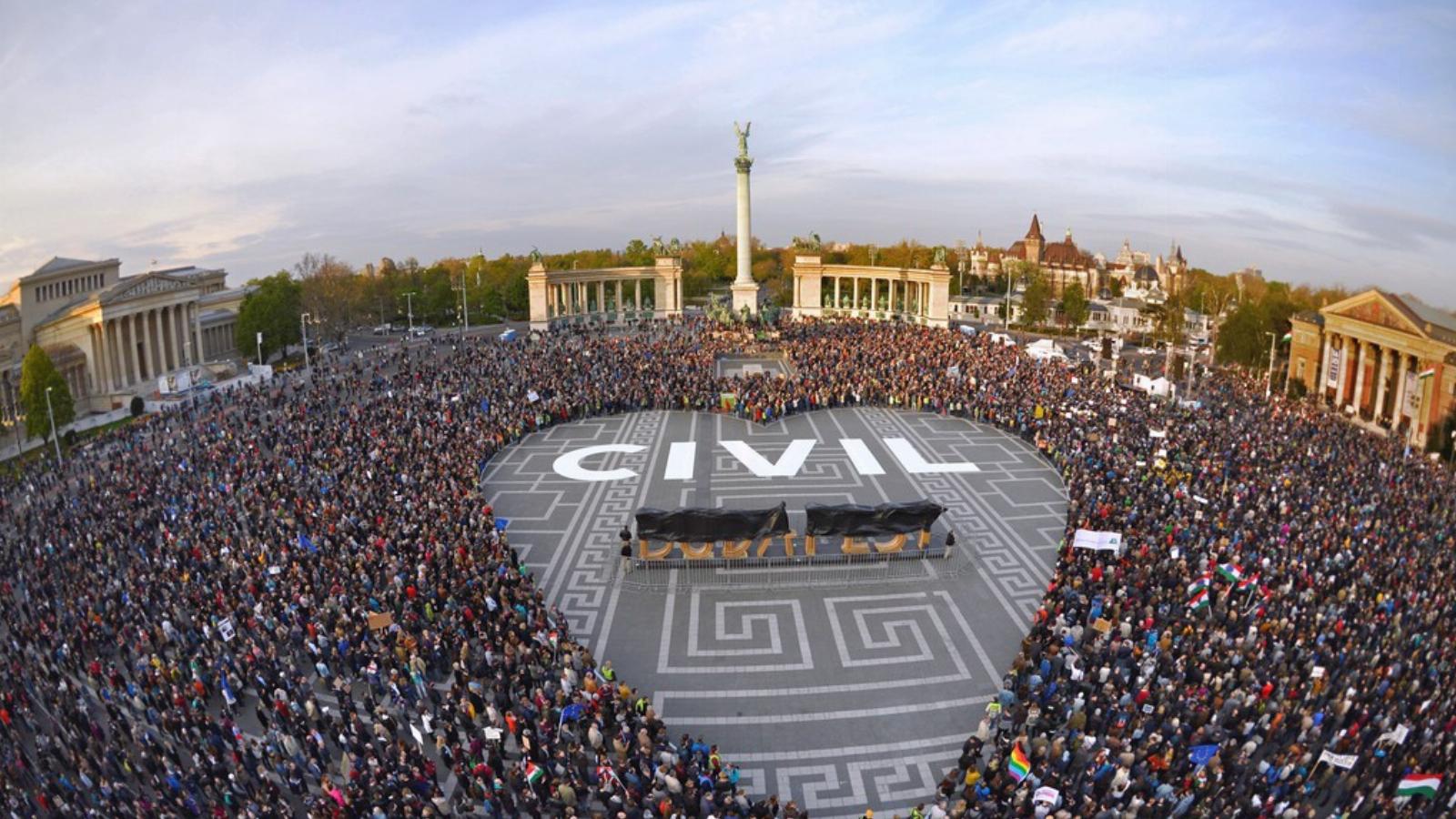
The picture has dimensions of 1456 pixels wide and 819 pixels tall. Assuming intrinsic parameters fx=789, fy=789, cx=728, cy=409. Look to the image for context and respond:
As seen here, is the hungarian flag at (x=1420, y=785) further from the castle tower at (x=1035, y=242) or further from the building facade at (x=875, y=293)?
the castle tower at (x=1035, y=242)

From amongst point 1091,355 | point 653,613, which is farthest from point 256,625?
point 1091,355

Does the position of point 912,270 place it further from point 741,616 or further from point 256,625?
point 256,625

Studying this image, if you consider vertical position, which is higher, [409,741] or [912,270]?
[912,270]

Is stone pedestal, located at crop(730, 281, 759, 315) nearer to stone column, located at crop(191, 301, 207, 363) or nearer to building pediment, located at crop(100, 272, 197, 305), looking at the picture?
building pediment, located at crop(100, 272, 197, 305)

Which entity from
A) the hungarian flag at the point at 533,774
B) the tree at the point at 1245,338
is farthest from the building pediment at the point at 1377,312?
the hungarian flag at the point at 533,774

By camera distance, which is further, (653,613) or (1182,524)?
(1182,524)

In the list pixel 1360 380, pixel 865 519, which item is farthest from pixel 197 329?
pixel 1360 380

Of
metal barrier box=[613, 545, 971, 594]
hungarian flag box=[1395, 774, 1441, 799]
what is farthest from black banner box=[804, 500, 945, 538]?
hungarian flag box=[1395, 774, 1441, 799]
